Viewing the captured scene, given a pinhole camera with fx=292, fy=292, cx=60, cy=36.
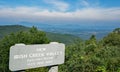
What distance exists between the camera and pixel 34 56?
188 inches

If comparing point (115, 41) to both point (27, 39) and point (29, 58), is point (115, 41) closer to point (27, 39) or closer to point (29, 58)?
point (27, 39)

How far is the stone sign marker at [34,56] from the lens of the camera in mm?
4504

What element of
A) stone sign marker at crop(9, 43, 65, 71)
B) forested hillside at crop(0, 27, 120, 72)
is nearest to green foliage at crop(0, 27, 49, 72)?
forested hillside at crop(0, 27, 120, 72)

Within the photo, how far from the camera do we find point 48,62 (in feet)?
16.6

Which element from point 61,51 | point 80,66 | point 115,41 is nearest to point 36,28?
point 115,41

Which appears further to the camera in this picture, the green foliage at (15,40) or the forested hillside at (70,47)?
the green foliage at (15,40)

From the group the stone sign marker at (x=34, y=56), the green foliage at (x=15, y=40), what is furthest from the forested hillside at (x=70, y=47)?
the stone sign marker at (x=34, y=56)

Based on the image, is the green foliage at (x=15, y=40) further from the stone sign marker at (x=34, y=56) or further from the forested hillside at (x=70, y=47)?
the stone sign marker at (x=34, y=56)

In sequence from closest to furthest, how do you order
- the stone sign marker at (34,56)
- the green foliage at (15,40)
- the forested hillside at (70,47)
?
the stone sign marker at (34,56) → the forested hillside at (70,47) → the green foliage at (15,40)

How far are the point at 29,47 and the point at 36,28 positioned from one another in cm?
3394

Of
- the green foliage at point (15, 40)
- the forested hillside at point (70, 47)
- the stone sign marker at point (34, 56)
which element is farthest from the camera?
the green foliage at point (15, 40)

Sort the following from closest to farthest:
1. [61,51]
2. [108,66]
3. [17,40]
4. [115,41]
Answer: [61,51], [108,66], [17,40], [115,41]

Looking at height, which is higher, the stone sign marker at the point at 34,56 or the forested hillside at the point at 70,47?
the stone sign marker at the point at 34,56

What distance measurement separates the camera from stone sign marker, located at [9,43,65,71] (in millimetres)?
4504
